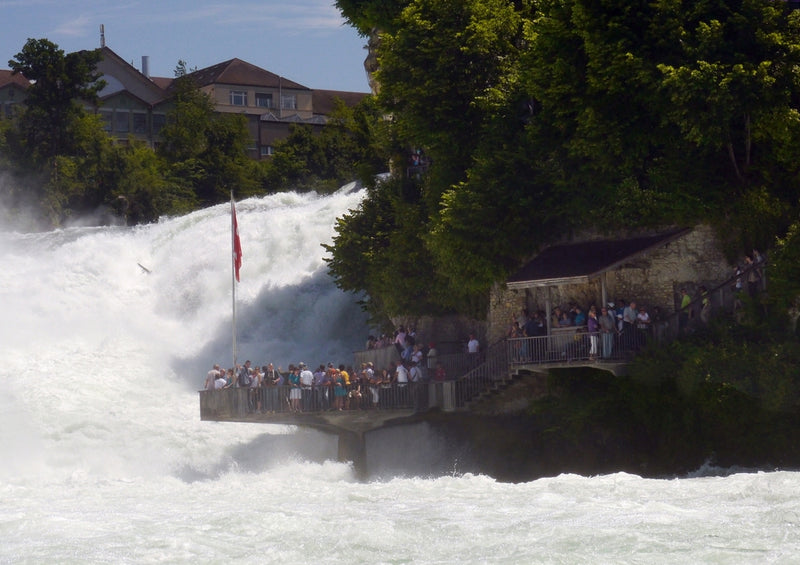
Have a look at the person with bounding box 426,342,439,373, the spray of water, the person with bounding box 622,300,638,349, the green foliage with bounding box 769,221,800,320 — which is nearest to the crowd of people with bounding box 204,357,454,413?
the person with bounding box 426,342,439,373

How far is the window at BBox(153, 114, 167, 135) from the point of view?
4582 inches

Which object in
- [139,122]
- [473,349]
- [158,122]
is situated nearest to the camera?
[473,349]

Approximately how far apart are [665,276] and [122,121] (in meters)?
83.8

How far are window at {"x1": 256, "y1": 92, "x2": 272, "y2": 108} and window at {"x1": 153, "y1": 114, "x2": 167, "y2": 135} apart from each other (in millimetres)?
9499

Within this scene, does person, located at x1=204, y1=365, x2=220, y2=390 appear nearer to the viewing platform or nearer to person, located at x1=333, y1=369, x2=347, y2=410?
the viewing platform

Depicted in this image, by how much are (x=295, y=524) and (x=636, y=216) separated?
15535 mm

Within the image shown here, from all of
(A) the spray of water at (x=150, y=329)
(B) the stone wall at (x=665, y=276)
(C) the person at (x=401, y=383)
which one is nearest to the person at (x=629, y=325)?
(B) the stone wall at (x=665, y=276)

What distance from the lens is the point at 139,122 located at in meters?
116

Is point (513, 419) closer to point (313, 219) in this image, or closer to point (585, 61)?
point (585, 61)

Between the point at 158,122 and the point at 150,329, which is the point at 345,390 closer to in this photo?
the point at 150,329

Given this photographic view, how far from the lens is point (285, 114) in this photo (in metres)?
124

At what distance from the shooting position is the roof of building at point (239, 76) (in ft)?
399

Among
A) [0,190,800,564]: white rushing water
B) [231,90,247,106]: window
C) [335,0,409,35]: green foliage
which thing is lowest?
[0,190,800,564]: white rushing water

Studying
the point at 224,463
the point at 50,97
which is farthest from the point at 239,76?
the point at 224,463
